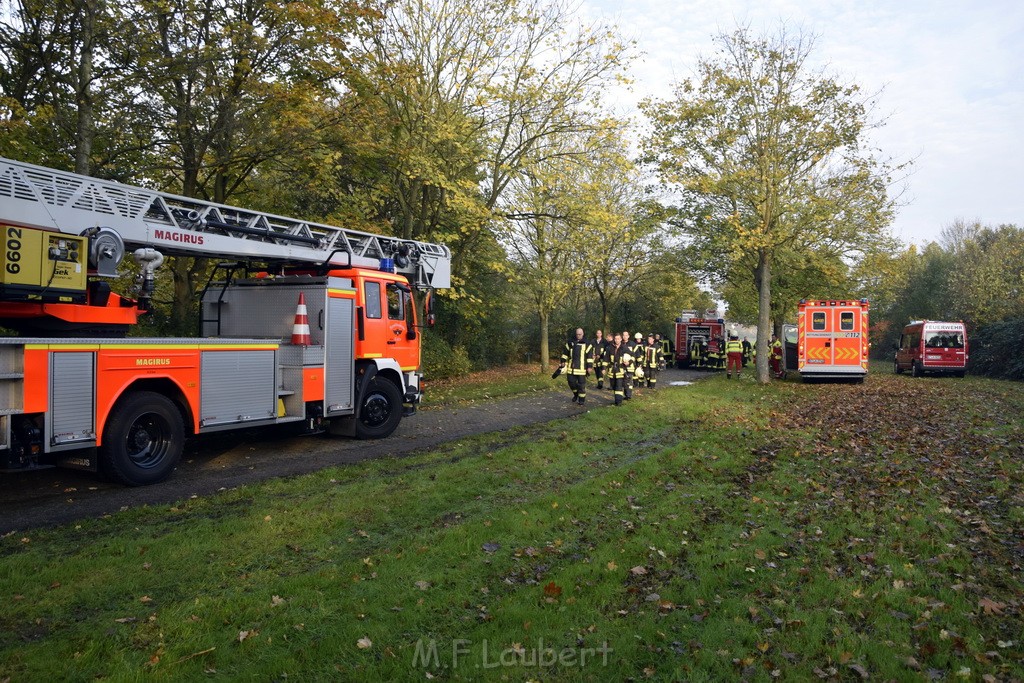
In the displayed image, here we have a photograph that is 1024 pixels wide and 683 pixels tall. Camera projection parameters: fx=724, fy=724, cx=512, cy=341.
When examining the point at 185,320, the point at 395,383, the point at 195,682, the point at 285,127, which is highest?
the point at 285,127

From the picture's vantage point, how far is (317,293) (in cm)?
1133

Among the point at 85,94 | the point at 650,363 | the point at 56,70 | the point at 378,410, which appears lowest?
the point at 378,410

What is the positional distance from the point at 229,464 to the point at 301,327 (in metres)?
2.21

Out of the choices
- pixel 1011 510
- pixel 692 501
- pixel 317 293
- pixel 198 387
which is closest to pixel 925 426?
pixel 1011 510

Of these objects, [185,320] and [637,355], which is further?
[637,355]

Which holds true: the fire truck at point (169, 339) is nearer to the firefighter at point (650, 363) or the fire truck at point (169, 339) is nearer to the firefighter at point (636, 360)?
the firefighter at point (636, 360)

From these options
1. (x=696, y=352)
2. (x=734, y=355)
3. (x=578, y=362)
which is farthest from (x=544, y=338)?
(x=578, y=362)

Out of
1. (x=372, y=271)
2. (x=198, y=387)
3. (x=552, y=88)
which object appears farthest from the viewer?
(x=552, y=88)

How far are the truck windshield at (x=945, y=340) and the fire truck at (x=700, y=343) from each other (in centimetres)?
948

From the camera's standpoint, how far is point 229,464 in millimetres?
10125

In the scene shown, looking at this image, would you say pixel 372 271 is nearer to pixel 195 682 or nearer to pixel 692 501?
pixel 692 501

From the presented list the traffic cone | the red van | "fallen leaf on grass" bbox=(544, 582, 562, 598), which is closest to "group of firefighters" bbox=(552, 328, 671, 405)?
the traffic cone

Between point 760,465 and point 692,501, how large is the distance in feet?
8.42

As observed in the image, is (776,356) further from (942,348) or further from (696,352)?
(696,352)
